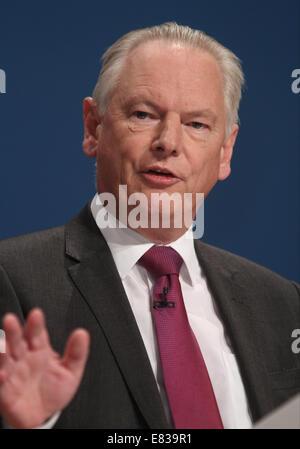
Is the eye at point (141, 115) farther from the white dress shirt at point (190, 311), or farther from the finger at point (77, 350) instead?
the finger at point (77, 350)

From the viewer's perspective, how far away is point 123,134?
140cm

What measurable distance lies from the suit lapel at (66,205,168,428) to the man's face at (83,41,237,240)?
0.49 ft

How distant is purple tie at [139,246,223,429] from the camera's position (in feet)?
3.94

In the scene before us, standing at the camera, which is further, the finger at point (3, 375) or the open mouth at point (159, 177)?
the open mouth at point (159, 177)

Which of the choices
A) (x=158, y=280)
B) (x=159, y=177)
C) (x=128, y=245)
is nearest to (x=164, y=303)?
(x=158, y=280)

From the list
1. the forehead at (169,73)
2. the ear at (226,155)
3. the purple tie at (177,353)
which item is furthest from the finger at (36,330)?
the ear at (226,155)

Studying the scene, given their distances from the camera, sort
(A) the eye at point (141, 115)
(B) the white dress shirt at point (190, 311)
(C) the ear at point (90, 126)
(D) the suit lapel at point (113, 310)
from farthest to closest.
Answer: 1. (C) the ear at point (90, 126)
2. (A) the eye at point (141, 115)
3. (B) the white dress shirt at point (190, 311)
4. (D) the suit lapel at point (113, 310)

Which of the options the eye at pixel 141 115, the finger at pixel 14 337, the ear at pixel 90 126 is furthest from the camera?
the ear at pixel 90 126

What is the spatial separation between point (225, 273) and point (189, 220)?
160 mm

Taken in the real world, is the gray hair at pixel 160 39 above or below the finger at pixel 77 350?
above

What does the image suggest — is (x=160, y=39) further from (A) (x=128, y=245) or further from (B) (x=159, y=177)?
(A) (x=128, y=245)

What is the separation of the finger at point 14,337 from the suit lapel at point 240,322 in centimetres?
58

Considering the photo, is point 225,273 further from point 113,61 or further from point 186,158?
point 113,61

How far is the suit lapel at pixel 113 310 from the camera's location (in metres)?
1.15
